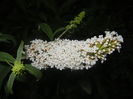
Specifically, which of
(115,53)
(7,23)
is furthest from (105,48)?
(7,23)

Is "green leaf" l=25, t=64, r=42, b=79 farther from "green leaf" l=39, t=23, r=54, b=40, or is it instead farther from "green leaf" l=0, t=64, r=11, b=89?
"green leaf" l=39, t=23, r=54, b=40

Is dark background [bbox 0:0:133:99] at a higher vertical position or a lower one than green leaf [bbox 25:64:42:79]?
higher

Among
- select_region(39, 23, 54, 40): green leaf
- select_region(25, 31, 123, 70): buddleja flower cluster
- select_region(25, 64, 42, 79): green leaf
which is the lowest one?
select_region(25, 64, 42, 79): green leaf

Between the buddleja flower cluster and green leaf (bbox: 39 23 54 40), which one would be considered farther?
green leaf (bbox: 39 23 54 40)

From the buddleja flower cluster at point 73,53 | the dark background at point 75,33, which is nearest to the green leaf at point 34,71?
the buddleja flower cluster at point 73,53

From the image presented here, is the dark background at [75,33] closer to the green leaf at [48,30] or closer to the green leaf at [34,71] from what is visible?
the green leaf at [48,30]

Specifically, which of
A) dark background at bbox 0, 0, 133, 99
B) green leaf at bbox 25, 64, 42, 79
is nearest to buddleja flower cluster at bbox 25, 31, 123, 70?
green leaf at bbox 25, 64, 42, 79

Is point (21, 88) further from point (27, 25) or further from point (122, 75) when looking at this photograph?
point (122, 75)

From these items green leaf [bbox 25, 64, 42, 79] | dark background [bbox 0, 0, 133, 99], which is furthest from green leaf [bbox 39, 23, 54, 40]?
green leaf [bbox 25, 64, 42, 79]
